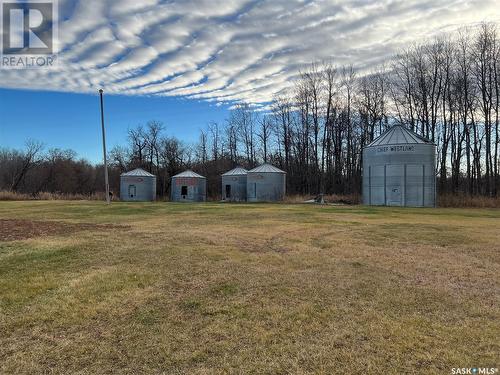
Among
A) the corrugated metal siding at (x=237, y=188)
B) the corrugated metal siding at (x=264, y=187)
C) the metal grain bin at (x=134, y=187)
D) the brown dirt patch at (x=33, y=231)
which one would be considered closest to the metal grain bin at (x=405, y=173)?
the corrugated metal siding at (x=264, y=187)

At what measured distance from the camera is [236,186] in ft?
144

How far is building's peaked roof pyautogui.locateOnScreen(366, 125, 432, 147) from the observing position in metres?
31.7

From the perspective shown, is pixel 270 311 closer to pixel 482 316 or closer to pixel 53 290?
pixel 482 316

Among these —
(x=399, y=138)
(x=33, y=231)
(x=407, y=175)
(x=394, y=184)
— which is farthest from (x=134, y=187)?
(x=33, y=231)

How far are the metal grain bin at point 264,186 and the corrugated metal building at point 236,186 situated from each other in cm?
235

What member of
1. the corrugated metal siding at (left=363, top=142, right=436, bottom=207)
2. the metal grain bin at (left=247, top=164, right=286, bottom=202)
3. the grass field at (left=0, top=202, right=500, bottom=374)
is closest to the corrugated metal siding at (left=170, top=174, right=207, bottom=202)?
the metal grain bin at (left=247, top=164, right=286, bottom=202)

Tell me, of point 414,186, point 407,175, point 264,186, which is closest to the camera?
point 414,186

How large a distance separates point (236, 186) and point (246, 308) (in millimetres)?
38864

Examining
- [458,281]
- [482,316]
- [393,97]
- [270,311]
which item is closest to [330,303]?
[270,311]

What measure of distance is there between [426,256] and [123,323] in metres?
6.65

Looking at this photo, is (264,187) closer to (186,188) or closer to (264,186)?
(264,186)

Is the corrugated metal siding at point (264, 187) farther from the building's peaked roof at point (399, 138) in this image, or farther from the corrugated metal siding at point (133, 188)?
the corrugated metal siding at point (133, 188)

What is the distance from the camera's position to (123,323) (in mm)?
4637

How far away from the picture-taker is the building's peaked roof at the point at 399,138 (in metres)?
31.7
